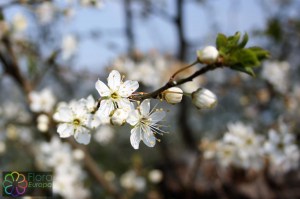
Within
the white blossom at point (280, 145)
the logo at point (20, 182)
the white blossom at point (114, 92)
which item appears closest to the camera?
the white blossom at point (114, 92)

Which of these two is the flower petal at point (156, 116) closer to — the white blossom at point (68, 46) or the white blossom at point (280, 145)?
the white blossom at point (280, 145)

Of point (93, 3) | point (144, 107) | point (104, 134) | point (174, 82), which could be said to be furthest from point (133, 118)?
point (104, 134)

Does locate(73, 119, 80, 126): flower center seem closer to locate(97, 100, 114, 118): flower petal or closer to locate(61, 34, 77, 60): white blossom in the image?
locate(97, 100, 114, 118): flower petal

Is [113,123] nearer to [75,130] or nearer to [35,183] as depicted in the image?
[75,130]

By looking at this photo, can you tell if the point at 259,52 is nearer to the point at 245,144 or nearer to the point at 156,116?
the point at 156,116

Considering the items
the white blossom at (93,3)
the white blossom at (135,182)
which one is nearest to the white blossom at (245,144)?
the white blossom at (135,182)

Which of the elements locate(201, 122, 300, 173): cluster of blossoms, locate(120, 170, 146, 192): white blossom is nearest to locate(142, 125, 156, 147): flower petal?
locate(201, 122, 300, 173): cluster of blossoms
